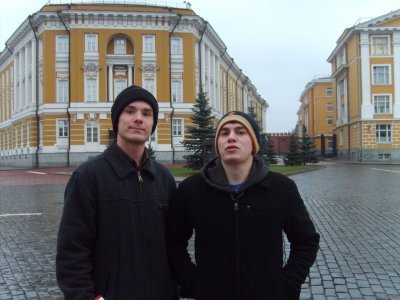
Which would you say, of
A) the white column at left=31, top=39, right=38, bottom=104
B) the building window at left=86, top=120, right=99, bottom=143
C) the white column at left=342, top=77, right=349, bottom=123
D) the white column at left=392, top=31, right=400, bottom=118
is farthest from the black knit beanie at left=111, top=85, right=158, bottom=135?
the white column at left=342, top=77, right=349, bottom=123

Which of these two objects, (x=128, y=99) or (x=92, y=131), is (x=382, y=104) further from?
(x=128, y=99)

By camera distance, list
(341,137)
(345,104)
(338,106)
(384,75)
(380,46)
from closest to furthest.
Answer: (384,75), (380,46), (345,104), (341,137), (338,106)

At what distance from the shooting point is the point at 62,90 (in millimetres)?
43469

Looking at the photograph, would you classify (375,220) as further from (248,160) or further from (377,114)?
(377,114)

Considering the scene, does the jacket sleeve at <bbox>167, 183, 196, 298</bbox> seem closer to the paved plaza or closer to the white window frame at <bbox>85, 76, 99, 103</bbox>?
the paved plaza

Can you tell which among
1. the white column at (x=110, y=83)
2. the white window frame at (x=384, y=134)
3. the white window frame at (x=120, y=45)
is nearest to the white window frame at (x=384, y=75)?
the white window frame at (x=384, y=134)

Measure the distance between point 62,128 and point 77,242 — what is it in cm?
4257

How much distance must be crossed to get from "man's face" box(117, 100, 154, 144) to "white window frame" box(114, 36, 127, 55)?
42.8 m

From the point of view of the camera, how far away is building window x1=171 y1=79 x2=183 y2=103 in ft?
146

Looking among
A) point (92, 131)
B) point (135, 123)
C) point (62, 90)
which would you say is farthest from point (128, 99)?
point (62, 90)

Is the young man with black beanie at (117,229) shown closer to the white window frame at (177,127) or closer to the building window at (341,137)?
the white window frame at (177,127)

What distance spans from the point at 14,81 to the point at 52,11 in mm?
14544

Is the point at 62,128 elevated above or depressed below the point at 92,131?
above

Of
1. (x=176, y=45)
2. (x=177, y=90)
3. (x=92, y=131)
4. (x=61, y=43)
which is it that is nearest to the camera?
(x=92, y=131)
